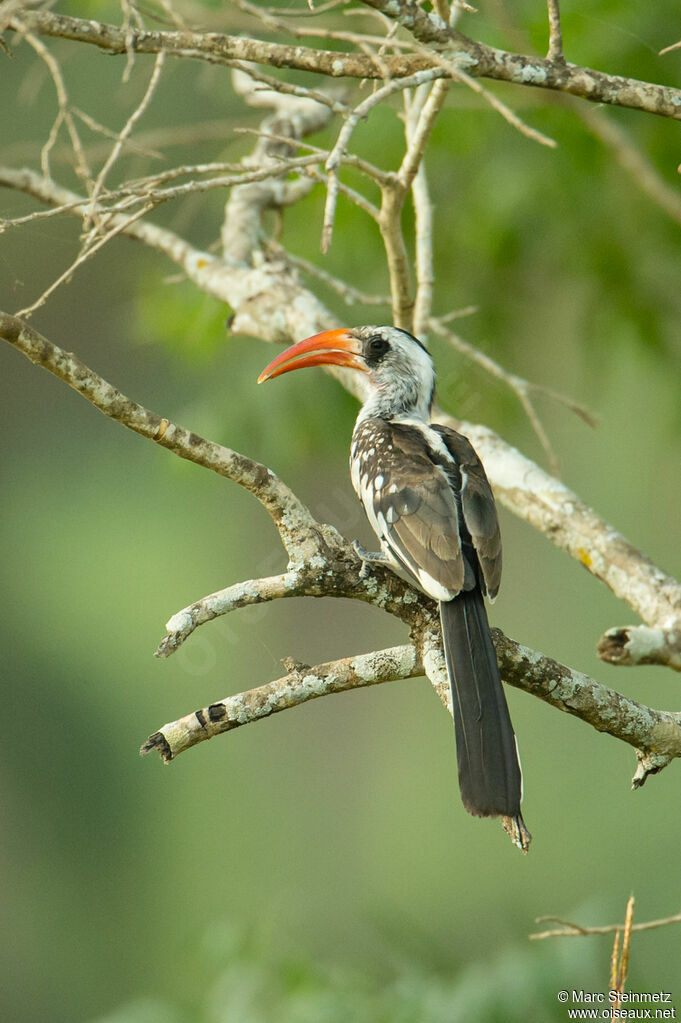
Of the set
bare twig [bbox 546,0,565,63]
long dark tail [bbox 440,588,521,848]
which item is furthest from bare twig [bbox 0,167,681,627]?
bare twig [bbox 546,0,565,63]

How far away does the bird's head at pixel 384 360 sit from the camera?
10.3 feet

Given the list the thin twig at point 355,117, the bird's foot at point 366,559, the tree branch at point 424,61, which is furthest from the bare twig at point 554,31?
the bird's foot at point 366,559

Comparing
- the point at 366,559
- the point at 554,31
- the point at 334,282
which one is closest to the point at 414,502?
the point at 366,559

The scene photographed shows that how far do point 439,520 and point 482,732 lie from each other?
21.4 inches

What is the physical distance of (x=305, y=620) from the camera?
12.2m

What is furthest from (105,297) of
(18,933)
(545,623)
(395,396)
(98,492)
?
(395,396)

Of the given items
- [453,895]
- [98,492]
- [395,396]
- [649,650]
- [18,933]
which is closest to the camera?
[649,650]

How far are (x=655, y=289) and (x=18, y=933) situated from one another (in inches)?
451

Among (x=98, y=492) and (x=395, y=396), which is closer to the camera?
(x=395, y=396)

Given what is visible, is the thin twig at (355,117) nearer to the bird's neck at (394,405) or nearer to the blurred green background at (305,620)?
the blurred green background at (305,620)

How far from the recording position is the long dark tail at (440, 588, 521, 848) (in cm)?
198

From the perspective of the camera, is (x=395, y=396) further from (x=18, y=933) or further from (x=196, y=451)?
(x=18, y=933)

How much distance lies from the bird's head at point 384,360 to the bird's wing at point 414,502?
26cm

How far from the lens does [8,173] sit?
11.8 ft
